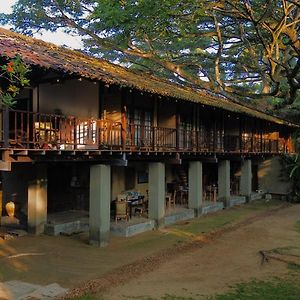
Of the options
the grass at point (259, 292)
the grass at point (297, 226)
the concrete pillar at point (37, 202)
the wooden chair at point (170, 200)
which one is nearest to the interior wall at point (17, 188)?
the concrete pillar at point (37, 202)

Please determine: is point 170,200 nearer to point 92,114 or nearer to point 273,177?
point 92,114

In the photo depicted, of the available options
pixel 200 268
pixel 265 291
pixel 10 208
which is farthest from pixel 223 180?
pixel 265 291

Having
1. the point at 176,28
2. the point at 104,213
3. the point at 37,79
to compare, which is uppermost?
the point at 176,28

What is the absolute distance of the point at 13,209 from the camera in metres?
17.2

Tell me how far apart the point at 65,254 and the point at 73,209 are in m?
6.09

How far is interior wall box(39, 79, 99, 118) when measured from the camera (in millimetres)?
14742

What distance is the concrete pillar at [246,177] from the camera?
26.0m

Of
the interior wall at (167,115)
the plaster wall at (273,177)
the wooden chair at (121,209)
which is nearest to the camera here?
the wooden chair at (121,209)

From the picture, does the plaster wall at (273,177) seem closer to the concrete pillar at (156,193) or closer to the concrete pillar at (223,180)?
the concrete pillar at (223,180)

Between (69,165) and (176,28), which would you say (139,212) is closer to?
(69,165)

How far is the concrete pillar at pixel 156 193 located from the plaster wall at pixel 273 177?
13.4m

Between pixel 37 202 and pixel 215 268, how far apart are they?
7.18 meters

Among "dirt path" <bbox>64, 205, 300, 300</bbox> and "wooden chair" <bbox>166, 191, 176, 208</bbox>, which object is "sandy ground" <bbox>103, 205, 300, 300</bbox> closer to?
"dirt path" <bbox>64, 205, 300, 300</bbox>

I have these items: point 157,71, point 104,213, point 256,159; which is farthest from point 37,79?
point 256,159
